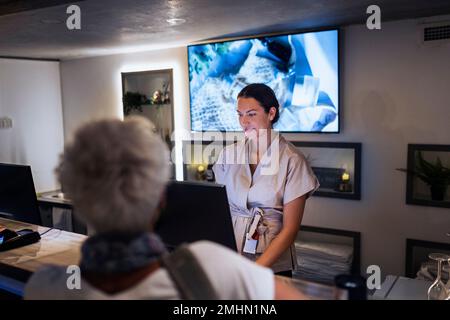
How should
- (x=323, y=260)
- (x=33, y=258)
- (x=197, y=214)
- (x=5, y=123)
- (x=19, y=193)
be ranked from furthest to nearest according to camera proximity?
(x=5, y=123), (x=323, y=260), (x=19, y=193), (x=33, y=258), (x=197, y=214)

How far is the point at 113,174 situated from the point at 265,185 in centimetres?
128

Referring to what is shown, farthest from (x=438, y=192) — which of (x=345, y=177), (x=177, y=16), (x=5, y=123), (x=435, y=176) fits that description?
(x=5, y=123)

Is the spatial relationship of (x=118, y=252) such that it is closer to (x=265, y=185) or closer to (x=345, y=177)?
(x=265, y=185)

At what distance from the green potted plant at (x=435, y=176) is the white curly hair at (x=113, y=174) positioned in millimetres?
3155

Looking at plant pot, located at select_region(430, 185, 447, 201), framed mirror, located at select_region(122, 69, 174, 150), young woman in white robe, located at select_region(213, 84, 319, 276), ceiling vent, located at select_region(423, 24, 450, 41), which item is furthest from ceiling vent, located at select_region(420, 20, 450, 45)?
framed mirror, located at select_region(122, 69, 174, 150)

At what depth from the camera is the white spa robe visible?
6.58 feet

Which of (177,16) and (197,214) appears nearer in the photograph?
(197,214)

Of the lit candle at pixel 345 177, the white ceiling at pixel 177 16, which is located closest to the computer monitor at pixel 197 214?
the white ceiling at pixel 177 16

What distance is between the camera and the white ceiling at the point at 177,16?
2.74 m

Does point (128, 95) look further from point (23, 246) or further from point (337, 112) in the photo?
point (23, 246)

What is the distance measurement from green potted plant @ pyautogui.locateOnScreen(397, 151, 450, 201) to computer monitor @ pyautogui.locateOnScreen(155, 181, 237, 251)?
2.46 metres

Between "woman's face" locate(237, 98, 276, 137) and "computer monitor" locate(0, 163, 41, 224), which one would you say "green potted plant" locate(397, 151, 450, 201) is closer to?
"woman's face" locate(237, 98, 276, 137)

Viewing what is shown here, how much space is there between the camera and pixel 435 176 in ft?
11.5

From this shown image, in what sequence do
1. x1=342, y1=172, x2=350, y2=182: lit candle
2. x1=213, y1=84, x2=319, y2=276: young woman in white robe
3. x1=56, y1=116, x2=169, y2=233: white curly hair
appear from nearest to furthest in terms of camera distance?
x1=56, y1=116, x2=169, y2=233: white curly hair < x1=213, y1=84, x2=319, y2=276: young woman in white robe < x1=342, y1=172, x2=350, y2=182: lit candle
